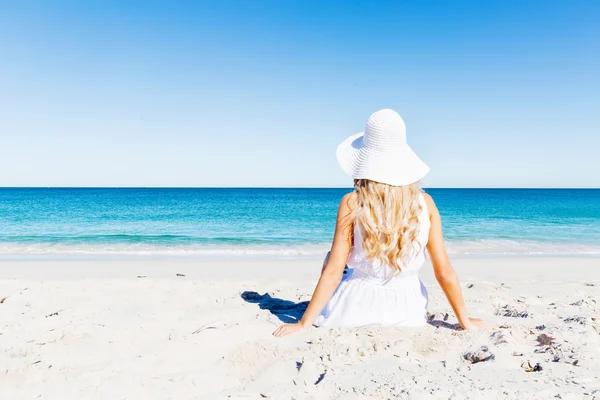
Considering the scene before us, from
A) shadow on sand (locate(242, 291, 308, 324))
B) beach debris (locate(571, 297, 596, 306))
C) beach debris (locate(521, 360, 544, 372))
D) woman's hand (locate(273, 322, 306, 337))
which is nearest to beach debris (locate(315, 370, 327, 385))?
woman's hand (locate(273, 322, 306, 337))

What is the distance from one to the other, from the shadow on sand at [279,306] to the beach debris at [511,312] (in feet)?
6.41

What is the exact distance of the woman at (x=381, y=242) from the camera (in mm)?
2752

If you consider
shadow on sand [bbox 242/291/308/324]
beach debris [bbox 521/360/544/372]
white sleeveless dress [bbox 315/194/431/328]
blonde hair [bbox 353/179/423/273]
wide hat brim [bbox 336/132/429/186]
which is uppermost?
wide hat brim [bbox 336/132/429/186]

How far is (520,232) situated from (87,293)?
17.3 meters

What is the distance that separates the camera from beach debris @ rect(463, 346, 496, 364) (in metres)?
2.56

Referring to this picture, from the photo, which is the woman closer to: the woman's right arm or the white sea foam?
the woman's right arm

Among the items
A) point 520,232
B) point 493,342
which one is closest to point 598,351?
point 493,342

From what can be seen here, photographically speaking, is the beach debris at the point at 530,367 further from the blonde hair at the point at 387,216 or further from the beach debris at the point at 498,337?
the blonde hair at the point at 387,216

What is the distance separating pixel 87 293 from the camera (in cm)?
476

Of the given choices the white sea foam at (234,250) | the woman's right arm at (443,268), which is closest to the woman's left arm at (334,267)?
the woman's right arm at (443,268)

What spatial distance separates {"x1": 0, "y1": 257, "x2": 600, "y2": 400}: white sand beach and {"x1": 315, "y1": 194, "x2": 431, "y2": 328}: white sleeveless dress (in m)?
0.12

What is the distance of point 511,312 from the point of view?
399 cm

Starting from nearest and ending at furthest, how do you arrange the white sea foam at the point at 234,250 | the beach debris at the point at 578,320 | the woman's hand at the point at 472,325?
the woman's hand at the point at 472,325
the beach debris at the point at 578,320
the white sea foam at the point at 234,250

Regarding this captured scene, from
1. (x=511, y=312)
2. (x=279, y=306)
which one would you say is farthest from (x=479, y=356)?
(x=279, y=306)
